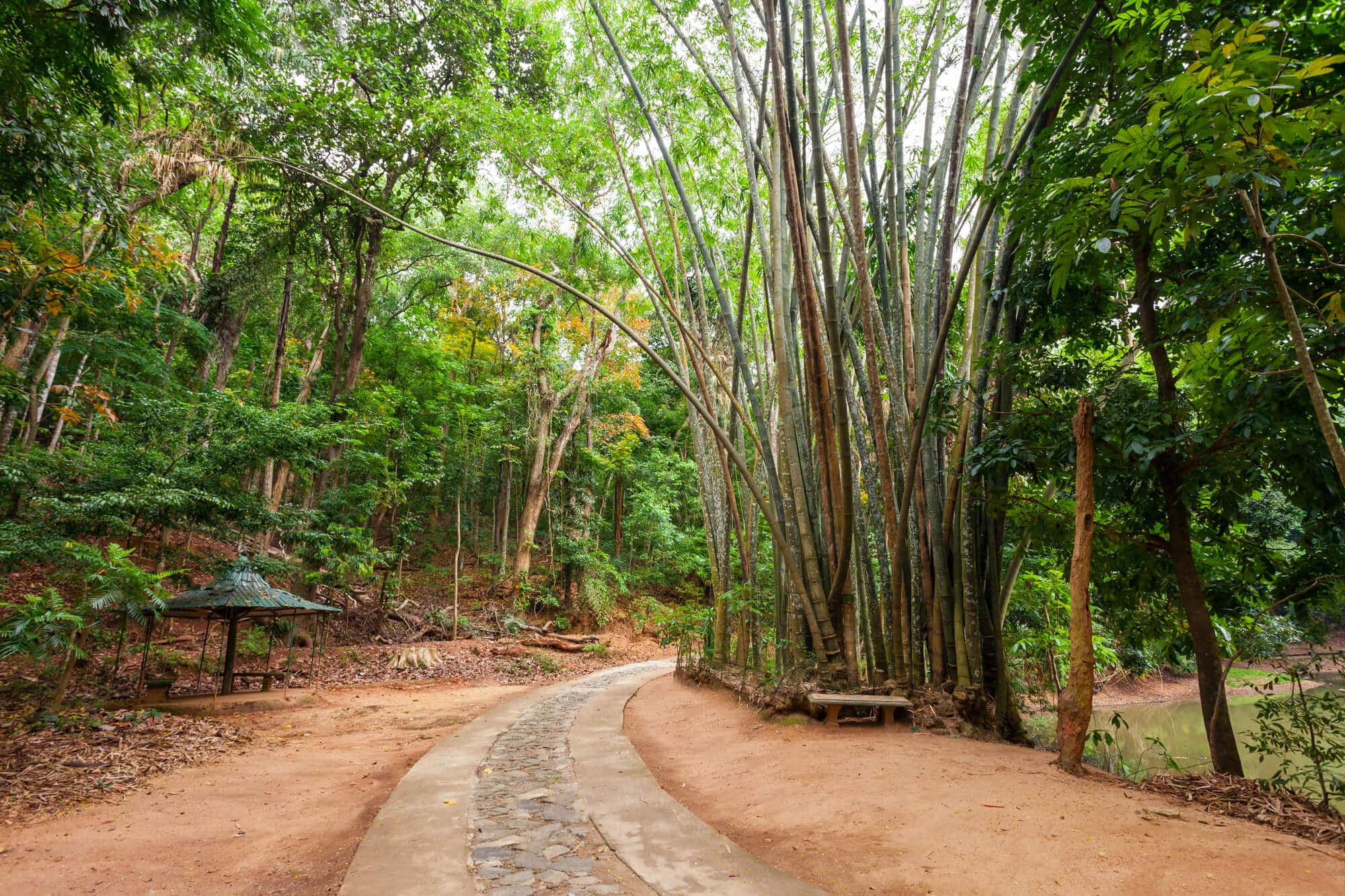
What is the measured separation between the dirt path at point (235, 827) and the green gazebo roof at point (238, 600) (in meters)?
1.31

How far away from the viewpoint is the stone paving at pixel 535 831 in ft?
7.11

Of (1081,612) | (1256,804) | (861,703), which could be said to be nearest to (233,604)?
(861,703)

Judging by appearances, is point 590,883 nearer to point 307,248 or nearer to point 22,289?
point 22,289

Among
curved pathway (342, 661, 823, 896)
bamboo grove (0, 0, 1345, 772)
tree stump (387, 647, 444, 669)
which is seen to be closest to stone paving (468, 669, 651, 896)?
curved pathway (342, 661, 823, 896)

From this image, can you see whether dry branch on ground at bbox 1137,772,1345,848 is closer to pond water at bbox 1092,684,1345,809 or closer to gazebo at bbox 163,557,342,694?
pond water at bbox 1092,684,1345,809

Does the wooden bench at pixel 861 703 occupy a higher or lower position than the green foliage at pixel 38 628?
lower

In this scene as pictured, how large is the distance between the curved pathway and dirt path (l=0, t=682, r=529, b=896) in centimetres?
27

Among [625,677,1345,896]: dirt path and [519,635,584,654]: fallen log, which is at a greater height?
[625,677,1345,896]: dirt path

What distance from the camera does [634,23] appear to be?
5.55 meters

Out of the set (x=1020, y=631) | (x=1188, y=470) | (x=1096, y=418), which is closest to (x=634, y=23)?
(x=1096, y=418)

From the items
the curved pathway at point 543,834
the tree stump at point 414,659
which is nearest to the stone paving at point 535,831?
the curved pathway at point 543,834

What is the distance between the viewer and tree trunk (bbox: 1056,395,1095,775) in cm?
295

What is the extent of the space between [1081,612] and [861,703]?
1517 mm

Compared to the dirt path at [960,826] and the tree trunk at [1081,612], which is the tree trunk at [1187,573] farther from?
the dirt path at [960,826]
